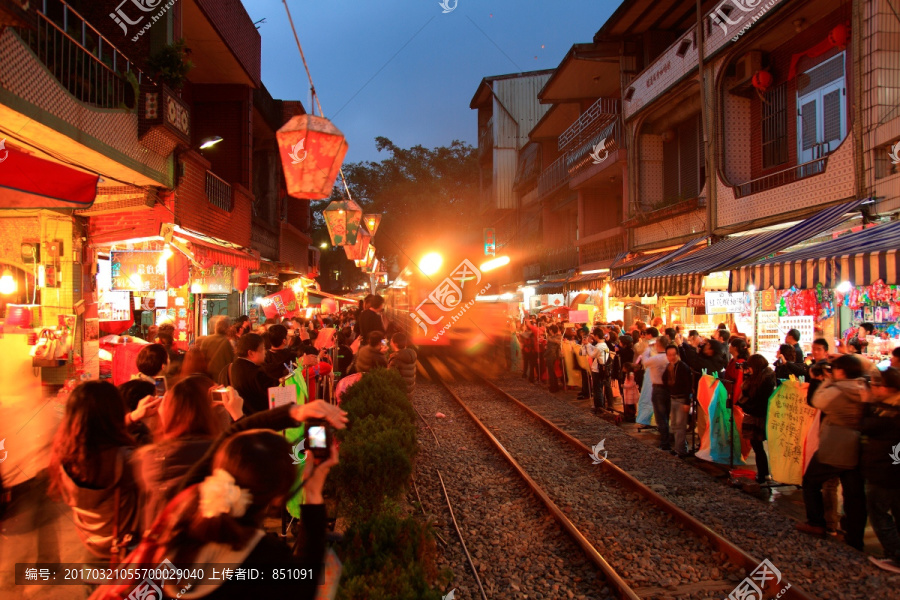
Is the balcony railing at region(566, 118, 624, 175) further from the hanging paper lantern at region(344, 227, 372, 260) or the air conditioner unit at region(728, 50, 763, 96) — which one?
the hanging paper lantern at region(344, 227, 372, 260)

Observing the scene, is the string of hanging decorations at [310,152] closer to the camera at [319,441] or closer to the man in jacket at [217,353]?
the man in jacket at [217,353]

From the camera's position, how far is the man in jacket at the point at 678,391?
8.45 metres

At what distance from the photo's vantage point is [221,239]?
1186cm

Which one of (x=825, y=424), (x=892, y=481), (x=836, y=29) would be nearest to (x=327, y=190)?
(x=825, y=424)

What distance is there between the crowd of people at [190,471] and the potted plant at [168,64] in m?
6.11

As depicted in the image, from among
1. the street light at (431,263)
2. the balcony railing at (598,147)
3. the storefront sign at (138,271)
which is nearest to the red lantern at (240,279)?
the storefront sign at (138,271)

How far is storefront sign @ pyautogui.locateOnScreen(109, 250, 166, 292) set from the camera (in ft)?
29.1

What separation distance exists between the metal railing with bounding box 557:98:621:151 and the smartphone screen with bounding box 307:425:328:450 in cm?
A: 1922

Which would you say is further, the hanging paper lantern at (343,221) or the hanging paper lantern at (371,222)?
the hanging paper lantern at (371,222)

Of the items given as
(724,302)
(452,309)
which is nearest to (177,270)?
(724,302)

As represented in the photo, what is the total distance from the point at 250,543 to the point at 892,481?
5.29 metres

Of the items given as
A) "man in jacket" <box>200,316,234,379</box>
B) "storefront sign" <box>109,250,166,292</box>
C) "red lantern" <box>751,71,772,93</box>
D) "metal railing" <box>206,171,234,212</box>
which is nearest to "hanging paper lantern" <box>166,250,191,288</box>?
"storefront sign" <box>109,250,166,292</box>

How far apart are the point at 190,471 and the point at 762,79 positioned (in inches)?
563

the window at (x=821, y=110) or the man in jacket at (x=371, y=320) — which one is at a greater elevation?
the window at (x=821, y=110)
